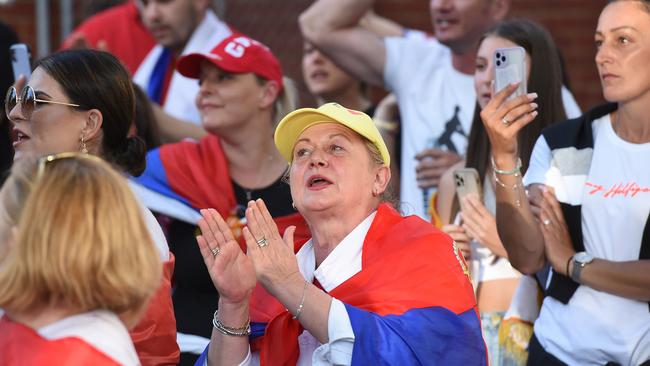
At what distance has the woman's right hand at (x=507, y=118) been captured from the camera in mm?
3992

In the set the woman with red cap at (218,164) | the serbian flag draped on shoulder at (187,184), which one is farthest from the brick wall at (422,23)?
the serbian flag draped on shoulder at (187,184)

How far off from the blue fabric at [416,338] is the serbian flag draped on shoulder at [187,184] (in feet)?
5.59

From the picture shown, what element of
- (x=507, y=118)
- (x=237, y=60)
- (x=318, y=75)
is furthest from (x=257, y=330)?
(x=318, y=75)

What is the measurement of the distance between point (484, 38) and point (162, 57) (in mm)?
2450

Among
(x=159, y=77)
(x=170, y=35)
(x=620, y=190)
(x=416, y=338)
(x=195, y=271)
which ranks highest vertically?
(x=620, y=190)

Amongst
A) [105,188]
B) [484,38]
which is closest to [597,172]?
[484,38]

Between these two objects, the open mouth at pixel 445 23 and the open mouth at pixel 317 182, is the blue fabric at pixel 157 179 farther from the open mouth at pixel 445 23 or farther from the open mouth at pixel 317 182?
the open mouth at pixel 445 23

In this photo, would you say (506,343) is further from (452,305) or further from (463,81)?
(463,81)

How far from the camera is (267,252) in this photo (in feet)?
11.1

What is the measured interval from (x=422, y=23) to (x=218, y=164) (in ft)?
11.0

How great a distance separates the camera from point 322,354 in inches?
135

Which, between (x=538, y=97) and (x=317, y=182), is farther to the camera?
(x=538, y=97)

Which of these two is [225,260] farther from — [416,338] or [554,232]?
[554,232]

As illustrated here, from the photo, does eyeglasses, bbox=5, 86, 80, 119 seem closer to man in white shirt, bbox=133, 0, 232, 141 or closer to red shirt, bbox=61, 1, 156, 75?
man in white shirt, bbox=133, 0, 232, 141
